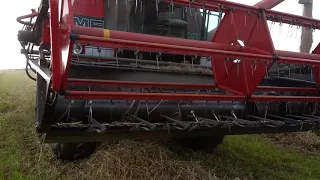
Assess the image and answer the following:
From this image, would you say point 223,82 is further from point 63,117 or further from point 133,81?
point 63,117

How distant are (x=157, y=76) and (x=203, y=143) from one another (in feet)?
3.49

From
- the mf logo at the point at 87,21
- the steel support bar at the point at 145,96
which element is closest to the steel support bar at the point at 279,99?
the steel support bar at the point at 145,96

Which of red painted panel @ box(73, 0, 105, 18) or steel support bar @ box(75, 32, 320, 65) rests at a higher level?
red painted panel @ box(73, 0, 105, 18)

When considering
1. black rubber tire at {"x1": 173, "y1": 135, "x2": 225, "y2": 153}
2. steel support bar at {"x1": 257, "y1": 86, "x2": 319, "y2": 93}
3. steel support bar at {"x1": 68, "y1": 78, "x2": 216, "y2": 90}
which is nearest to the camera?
steel support bar at {"x1": 68, "y1": 78, "x2": 216, "y2": 90}

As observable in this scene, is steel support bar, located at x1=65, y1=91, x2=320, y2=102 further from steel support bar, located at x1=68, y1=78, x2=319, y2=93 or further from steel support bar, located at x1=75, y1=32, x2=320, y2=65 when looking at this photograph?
steel support bar, located at x1=68, y1=78, x2=319, y2=93

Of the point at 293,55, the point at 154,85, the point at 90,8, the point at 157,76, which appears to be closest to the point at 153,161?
the point at 154,85

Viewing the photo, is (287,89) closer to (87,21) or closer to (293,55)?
(293,55)

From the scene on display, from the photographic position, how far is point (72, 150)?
2891 millimetres

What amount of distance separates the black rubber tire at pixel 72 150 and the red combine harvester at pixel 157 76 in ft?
0.03

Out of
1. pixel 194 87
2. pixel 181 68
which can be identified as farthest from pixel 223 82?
pixel 181 68

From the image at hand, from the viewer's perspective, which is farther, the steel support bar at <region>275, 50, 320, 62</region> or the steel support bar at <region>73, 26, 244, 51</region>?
the steel support bar at <region>275, 50, 320, 62</region>

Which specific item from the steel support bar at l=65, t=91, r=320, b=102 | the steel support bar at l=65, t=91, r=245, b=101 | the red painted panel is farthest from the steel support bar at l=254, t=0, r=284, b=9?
the steel support bar at l=65, t=91, r=245, b=101

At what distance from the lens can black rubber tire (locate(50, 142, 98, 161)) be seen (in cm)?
285

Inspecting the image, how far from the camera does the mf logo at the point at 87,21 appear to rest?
3.27 metres
